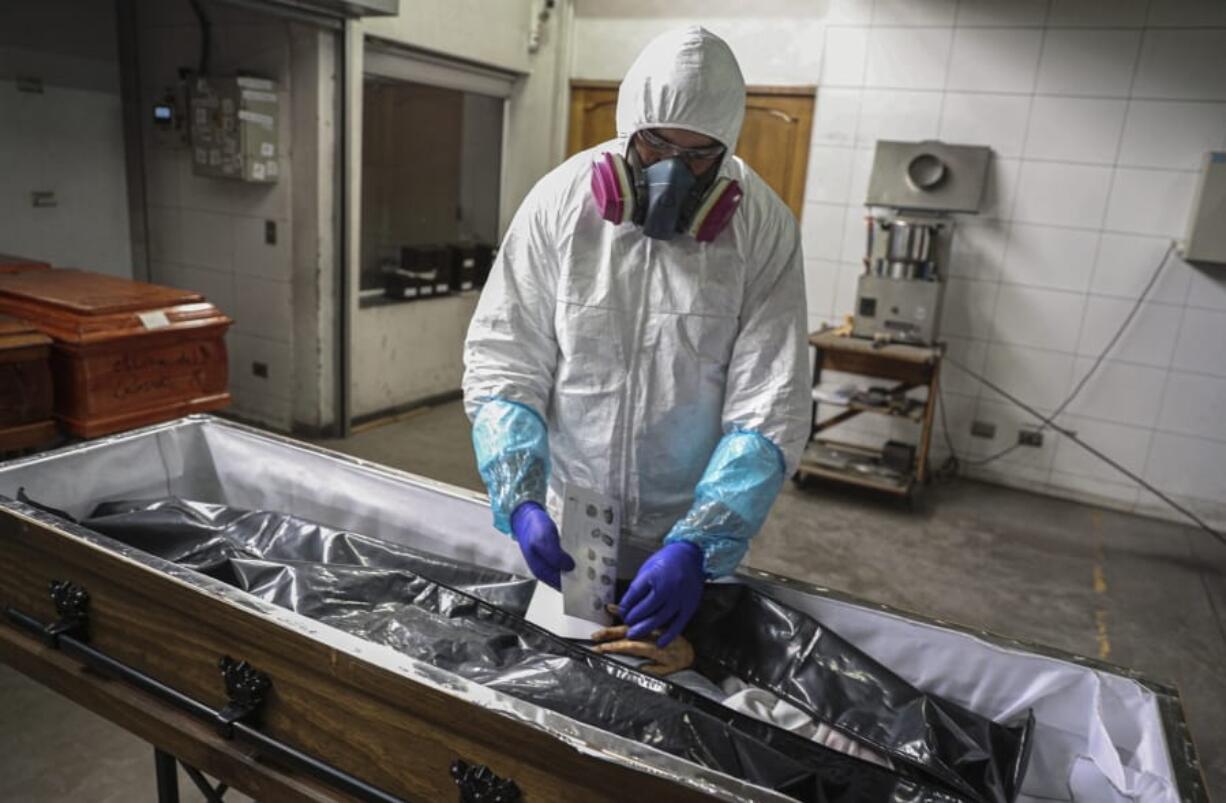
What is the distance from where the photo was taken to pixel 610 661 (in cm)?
115

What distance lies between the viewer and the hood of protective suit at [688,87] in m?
1.23

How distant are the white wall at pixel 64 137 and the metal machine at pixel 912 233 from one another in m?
3.71

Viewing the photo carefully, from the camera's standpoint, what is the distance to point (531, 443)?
1.29 metres

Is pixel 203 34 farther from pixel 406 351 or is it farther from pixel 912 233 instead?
pixel 912 233

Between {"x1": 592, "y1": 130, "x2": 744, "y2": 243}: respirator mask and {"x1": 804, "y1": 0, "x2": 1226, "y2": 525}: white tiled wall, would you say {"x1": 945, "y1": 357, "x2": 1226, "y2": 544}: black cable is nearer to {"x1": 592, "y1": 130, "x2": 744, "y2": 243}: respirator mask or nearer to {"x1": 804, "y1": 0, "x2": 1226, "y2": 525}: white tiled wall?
{"x1": 804, "y1": 0, "x2": 1226, "y2": 525}: white tiled wall

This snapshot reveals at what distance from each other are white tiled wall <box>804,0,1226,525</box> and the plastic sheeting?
3.37m

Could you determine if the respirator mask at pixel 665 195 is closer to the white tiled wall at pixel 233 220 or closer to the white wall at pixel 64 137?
the white tiled wall at pixel 233 220

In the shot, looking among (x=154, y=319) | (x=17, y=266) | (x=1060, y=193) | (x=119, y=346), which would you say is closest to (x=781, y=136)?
(x=1060, y=193)

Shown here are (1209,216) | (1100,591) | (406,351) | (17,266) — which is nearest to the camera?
(17,266)

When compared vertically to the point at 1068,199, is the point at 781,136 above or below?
above

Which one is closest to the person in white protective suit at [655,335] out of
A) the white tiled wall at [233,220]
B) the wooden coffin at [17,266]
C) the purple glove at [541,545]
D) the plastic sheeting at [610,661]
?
the purple glove at [541,545]

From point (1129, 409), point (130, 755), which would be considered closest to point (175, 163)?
point (130, 755)

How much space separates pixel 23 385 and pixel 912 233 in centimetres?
343

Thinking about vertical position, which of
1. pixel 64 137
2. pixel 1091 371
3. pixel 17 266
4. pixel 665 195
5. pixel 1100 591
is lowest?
pixel 1100 591
